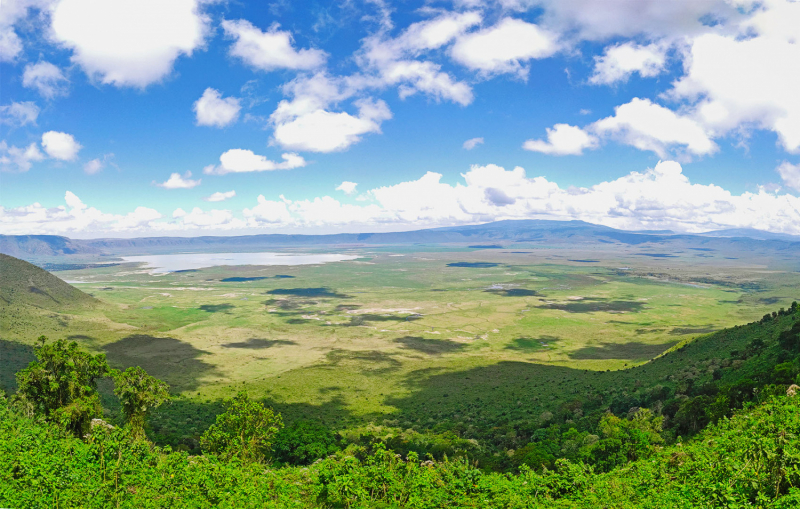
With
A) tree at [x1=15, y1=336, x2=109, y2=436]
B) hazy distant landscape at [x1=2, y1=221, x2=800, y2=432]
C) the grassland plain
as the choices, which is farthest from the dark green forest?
the grassland plain

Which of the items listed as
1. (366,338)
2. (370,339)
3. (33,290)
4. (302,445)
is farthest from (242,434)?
(33,290)

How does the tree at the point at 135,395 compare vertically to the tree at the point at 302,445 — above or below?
above

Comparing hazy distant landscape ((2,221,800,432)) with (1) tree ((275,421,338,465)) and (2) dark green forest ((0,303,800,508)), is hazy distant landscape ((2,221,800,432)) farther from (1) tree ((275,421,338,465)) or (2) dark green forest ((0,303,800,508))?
(1) tree ((275,421,338,465))

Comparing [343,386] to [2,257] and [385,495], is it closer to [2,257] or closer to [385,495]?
[385,495]

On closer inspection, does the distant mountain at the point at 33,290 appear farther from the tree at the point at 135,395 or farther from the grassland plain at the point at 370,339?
the tree at the point at 135,395

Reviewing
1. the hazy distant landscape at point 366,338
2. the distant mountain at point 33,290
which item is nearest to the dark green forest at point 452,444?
the hazy distant landscape at point 366,338

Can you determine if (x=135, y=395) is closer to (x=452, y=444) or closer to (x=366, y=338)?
(x=452, y=444)

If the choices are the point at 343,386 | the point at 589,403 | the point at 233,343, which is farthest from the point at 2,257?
the point at 589,403
